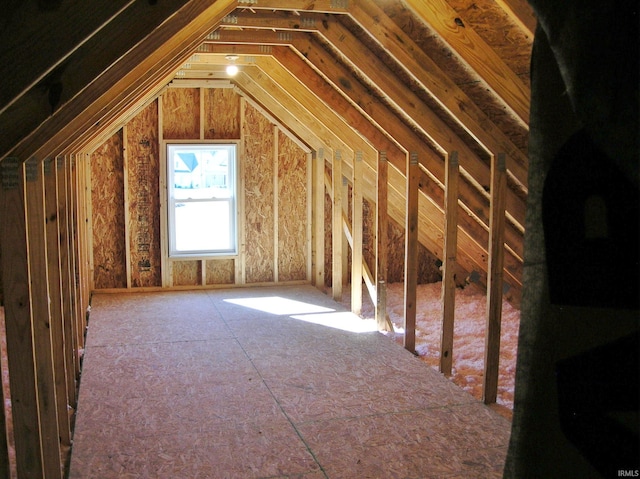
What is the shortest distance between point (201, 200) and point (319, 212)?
5.20ft

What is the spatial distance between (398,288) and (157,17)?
285 inches

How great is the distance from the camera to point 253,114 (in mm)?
8414

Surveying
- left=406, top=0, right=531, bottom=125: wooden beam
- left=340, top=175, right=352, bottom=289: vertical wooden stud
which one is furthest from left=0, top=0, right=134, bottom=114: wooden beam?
left=340, top=175, right=352, bottom=289: vertical wooden stud

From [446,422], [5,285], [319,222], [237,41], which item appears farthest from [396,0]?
[319,222]

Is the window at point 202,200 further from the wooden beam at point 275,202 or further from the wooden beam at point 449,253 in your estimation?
the wooden beam at point 449,253

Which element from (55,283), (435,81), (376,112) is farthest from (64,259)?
(376,112)

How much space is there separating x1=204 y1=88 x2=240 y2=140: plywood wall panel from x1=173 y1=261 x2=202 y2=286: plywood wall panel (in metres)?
1.69

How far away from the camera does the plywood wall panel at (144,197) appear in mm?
8078

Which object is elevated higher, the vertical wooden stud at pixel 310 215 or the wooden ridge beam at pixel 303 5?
the wooden ridge beam at pixel 303 5

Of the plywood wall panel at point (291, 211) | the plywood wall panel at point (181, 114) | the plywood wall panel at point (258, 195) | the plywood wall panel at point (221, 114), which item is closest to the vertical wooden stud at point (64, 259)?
the plywood wall panel at point (181, 114)

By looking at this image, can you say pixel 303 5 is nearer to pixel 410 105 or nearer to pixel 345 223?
pixel 410 105

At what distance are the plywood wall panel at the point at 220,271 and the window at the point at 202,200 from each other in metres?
0.16

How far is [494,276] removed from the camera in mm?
4172

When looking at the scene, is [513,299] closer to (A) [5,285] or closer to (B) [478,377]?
(B) [478,377]
